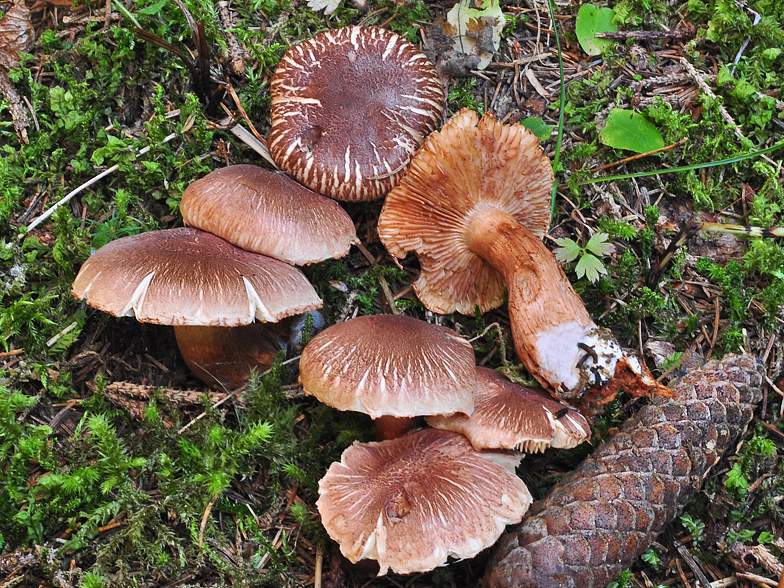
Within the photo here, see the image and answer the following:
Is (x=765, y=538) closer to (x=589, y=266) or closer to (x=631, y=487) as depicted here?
(x=631, y=487)

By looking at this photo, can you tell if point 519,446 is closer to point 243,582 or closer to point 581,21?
point 243,582

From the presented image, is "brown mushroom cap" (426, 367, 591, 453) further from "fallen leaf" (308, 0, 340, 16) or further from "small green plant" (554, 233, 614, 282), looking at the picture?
"fallen leaf" (308, 0, 340, 16)

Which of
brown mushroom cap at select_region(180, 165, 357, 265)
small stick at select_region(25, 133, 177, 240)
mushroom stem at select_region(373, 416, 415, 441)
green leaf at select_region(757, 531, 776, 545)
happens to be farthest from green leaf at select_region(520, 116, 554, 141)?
green leaf at select_region(757, 531, 776, 545)

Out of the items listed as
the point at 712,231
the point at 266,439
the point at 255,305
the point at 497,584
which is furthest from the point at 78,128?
the point at 712,231

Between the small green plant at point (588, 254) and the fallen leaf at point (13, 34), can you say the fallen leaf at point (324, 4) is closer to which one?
the fallen leaf at point (13, 34)

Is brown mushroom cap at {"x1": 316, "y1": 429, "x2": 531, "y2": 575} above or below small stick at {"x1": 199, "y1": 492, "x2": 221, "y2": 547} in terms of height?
above
